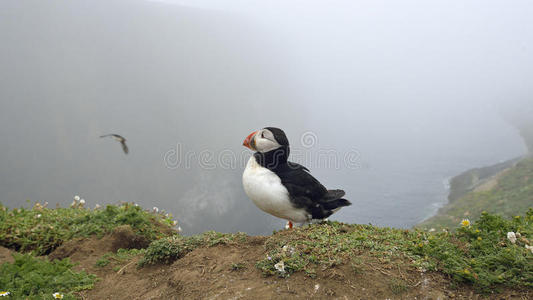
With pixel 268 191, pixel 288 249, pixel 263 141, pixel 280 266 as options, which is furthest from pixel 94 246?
pixel 280 266

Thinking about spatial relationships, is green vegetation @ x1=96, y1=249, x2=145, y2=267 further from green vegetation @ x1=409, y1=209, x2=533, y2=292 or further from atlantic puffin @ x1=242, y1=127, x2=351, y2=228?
green vegetation @ x1=409, y1=209, x2=533, y2=292

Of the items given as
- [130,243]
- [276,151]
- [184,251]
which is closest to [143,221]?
[130,243]

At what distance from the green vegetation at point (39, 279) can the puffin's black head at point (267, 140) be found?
2.59 meters

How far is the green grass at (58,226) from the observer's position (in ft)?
20.8

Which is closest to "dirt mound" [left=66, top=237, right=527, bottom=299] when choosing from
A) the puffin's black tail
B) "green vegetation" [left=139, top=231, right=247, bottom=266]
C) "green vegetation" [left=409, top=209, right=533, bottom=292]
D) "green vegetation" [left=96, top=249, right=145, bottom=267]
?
"green vegetation" [left=409, top=209, right=533, bottom=292]

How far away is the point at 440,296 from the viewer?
10.1 feet

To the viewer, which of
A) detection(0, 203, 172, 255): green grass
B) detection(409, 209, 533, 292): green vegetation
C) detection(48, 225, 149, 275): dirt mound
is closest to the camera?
detection(409, 209, 533, 292): green vegetation

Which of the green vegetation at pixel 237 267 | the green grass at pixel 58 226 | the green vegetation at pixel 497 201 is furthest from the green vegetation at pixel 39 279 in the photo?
the green vegetation at pixel 497 201

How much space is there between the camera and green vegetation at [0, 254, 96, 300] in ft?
13.4

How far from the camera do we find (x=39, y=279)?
4270 mm

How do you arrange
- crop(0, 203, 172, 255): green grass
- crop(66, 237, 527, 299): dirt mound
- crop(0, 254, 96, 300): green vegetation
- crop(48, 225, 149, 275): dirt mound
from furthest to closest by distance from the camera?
crop(0, 203, 172, 255): green grass, crop(48, 225, 149, 275): dirt mound, crop(0, 254, 96, 300): green vegetation, crop(66, 237, 527, 299): dirt mound

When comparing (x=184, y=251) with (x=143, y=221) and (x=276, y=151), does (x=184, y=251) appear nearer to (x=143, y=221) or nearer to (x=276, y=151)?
(x=276, y=151)

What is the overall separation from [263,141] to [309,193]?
93 cm

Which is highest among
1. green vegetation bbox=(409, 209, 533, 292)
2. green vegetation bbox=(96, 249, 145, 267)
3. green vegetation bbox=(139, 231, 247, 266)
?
green vegetation bbox=(96, 249, 145, 267)
